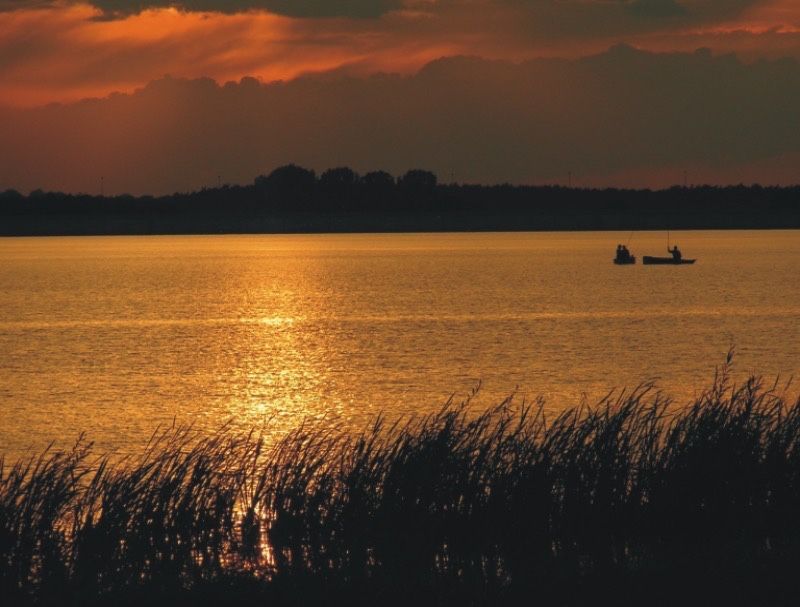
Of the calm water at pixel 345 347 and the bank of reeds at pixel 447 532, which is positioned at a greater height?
the bank of reeds at pixel 447 532

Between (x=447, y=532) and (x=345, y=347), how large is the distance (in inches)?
1837

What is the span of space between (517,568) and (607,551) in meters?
1.40

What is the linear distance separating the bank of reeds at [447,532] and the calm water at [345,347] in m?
8.13

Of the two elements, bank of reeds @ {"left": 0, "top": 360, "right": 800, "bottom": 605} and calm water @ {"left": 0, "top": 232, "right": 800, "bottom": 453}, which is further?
calm water @ {"left": 0, "top": 232, "right": 800, "bottom": 453}

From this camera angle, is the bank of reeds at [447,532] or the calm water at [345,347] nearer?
the bank of reeds at [447,532]

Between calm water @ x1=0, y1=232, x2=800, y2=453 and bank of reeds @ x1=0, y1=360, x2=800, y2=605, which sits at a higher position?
bank of reeds @ x1=0, y1=360, x2=800, y2=605

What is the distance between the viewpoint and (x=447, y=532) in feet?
50.4

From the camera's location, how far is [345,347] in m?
61.9

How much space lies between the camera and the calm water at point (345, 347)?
3984 centimetres

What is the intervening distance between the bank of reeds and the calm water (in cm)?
813

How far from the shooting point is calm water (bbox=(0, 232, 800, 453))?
131ft

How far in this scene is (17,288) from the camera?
121 meters

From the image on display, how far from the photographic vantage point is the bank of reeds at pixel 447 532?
42.7 feet

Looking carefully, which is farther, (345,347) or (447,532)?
(345,347)
